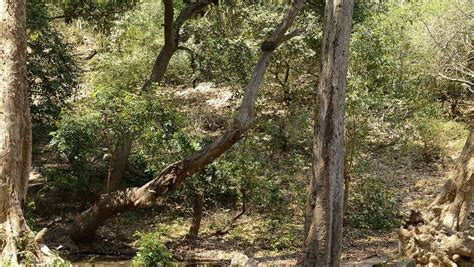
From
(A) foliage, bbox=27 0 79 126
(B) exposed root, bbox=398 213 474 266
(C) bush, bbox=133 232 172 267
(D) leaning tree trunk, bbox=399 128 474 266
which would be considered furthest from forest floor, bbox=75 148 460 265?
(C) bush, bbox=133 232 172 267

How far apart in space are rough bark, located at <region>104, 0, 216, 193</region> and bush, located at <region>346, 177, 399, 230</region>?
4.96 meters

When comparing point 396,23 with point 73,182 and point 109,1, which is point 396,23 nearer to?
point 109,1

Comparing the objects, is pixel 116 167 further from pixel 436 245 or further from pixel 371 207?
pixel 436 245

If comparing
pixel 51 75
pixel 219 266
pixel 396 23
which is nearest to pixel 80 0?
pixel 51 75

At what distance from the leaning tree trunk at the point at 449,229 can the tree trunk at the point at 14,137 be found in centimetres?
484

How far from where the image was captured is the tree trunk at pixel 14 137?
6574 millimetres

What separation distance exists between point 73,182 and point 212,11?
7.33m

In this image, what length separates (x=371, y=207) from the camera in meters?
12.5

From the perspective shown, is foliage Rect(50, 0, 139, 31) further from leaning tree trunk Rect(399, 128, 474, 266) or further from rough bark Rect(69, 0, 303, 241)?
leaning tree trunk Rect(399, 128, 474, 266)

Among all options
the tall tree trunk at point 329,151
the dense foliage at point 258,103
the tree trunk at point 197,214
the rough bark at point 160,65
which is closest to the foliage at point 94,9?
the dense foliage at point 258,103

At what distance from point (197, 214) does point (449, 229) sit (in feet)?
17.7

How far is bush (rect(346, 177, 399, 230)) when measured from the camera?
484 inches

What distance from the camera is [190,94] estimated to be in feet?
62.5

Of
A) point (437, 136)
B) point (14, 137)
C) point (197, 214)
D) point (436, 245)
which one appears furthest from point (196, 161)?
point (437, 136)
